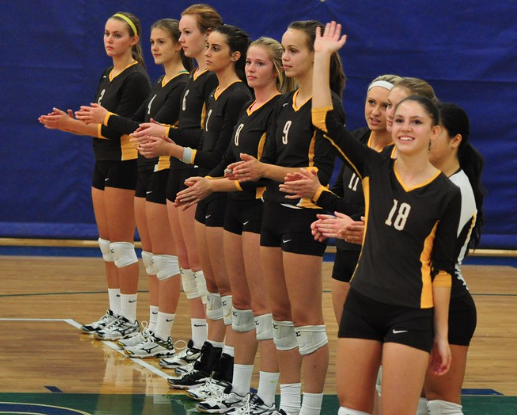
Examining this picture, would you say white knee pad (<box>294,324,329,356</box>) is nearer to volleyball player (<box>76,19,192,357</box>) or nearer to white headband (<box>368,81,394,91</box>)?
white headband (<box>368,81,394,91</box>)

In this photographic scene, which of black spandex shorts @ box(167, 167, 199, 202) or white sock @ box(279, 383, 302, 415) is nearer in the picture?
white sock @ box(279, 383, 302, 415)

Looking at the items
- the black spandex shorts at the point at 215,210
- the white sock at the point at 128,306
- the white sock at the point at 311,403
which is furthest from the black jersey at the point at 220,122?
the white sock at the point at 128,306

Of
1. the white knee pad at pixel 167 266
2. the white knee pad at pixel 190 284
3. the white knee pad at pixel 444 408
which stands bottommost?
the white knee pad at pixel 444 408

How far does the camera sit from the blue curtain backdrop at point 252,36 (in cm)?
969

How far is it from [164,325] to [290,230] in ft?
6.24

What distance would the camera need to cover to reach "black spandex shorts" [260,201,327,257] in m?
4.17

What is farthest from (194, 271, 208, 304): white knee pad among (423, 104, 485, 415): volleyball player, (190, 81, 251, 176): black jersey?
(423, 104, 485, 415): volleyball player

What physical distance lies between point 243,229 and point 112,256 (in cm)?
198

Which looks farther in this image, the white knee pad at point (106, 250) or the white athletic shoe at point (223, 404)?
the white knee pad at point (106, 250)

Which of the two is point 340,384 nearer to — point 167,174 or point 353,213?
point 353,213

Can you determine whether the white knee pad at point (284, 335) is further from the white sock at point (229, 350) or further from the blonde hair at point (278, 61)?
the blonde hair at point (278, 61)

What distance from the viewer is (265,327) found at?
4594 millimetres

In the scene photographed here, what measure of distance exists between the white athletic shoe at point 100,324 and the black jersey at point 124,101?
1.02 metres

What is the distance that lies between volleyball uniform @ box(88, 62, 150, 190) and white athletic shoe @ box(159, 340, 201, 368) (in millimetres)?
Answer: 1174
